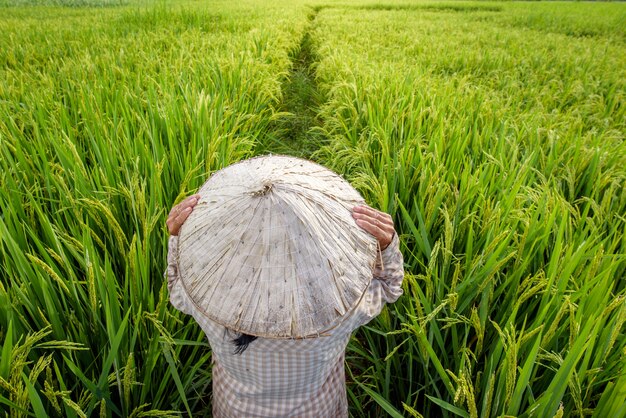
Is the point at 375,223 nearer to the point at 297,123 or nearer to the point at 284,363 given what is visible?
the point at 284,363

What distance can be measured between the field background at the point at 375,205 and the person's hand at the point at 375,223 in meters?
0.26

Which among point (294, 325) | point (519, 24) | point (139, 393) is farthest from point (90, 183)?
point (519, 24)

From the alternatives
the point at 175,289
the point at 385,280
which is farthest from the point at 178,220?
the point at 385,280

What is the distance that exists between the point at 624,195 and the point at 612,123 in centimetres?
195

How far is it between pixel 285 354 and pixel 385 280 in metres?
0.28

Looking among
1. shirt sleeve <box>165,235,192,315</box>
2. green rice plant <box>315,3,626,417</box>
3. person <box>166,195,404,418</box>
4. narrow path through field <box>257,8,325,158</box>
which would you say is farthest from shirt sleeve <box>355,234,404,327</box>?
narrow path through field <box>257,8,325,158</box>

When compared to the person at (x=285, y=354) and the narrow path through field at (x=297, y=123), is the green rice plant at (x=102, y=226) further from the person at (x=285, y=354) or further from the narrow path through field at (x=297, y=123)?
the narrow path through field at (x=297, y=123)

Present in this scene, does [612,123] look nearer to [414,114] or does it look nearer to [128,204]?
[414,114]

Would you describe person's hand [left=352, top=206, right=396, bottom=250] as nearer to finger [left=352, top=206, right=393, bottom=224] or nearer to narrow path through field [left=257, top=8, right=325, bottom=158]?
finger [left=352, top=206, right=393, bottom=224]

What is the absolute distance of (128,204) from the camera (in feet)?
4.82

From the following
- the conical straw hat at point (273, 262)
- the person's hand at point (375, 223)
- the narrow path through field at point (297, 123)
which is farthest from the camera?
the narrow path through field at point (297, 123)

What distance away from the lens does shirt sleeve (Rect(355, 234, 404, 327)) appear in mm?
785

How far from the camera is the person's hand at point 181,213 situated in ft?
2.46

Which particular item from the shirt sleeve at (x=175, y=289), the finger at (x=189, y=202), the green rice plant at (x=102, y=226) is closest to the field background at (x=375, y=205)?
the green rice plant at (x=102, y=226)
